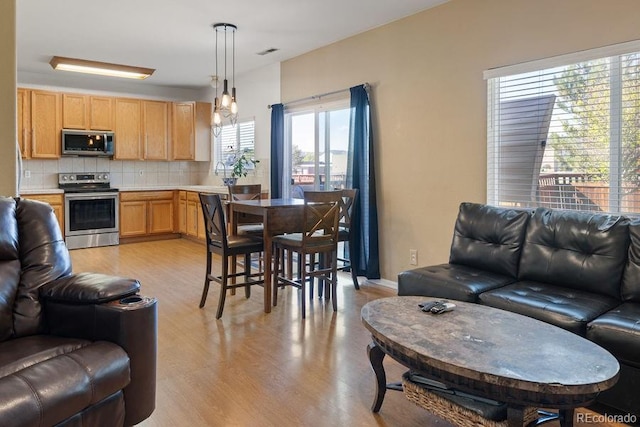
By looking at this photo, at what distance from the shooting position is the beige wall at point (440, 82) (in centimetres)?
325

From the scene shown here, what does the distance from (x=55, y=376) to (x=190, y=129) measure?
671 centimetres

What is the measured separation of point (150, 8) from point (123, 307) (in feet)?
10.7

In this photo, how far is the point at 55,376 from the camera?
153 centimetres

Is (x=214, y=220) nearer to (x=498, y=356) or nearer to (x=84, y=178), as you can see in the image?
(x=498, y=356)

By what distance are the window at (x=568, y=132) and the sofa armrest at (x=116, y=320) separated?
2.87 meters

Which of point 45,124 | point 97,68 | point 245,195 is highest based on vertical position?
point 97,68

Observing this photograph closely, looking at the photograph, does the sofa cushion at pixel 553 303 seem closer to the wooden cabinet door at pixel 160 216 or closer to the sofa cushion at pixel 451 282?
the sofa cushion at pixel 451 282

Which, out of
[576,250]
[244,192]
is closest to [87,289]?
[576,250]

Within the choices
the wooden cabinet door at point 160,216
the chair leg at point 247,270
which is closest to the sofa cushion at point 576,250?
the chair leg at point 247,270

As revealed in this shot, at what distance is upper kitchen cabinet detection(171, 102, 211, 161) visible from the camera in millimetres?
7734

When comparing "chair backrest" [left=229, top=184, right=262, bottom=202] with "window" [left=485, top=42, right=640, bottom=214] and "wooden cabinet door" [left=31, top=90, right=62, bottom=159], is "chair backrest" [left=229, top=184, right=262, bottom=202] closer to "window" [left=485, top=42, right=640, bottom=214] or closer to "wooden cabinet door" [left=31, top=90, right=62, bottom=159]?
"window" [left=485, top=42, right=640, bottom=214]

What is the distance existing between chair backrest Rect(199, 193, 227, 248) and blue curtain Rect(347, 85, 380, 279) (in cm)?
144

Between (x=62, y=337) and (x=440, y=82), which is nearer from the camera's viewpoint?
(x=62, y=337)

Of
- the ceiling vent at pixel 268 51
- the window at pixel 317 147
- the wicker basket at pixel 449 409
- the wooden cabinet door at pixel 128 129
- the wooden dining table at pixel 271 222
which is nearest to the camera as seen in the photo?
the wicker basket at pixel 449 409
